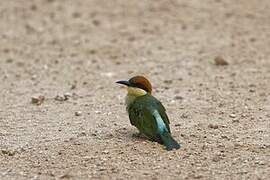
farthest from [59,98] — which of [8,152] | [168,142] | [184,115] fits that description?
[168,142]

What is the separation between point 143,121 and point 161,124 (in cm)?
16

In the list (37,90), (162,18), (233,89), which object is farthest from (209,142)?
(162,18)

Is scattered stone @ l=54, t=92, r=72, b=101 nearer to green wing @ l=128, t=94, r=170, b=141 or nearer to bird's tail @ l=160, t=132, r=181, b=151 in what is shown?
green wing @ l=128, t=94, r=170, b=141

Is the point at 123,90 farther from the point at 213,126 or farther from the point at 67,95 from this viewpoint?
the point at 213,126

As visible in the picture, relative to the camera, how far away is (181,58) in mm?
9875

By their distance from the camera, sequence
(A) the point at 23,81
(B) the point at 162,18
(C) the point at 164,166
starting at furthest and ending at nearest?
(B) the point at 162,18 → (A) the point at 23,81 → (C) the point at 164,166

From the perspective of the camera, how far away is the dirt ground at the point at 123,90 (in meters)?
5.99

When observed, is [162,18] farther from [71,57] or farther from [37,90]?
[37,90]

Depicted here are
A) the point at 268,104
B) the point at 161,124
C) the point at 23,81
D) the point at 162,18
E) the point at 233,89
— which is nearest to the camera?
the point at 161,124

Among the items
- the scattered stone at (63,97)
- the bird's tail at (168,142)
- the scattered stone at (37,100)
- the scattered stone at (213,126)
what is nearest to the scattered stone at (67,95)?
the scattered stone at (63,97)

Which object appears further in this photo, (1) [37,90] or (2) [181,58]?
(2) [181,58]

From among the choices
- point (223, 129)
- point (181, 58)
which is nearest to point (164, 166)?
point (223, 129)

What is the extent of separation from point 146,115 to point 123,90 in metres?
2.15

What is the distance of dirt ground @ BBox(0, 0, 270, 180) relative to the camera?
599 cm
